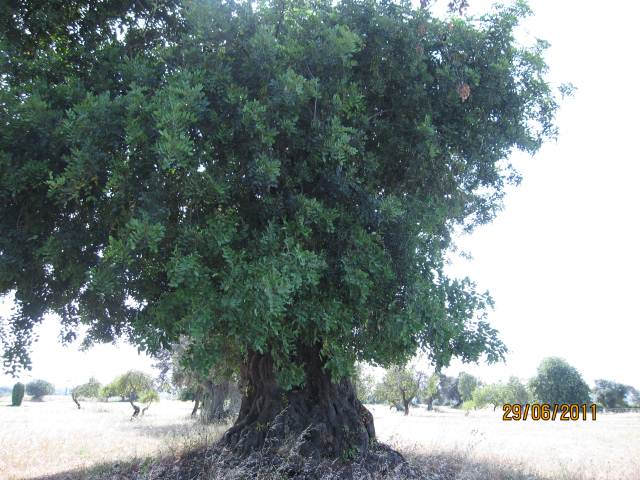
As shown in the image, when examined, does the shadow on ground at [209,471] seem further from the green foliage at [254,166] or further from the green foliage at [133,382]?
the green foliage at [133,382]

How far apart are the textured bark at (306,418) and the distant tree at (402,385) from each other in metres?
32.2

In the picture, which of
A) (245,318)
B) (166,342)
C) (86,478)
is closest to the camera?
(245,318)

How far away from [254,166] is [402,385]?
41161 mm

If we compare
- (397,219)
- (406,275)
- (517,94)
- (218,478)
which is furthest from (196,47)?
(218,478)

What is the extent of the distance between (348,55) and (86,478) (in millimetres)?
9351

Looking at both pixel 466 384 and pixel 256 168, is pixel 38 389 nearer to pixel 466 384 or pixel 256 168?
pixel 466 384

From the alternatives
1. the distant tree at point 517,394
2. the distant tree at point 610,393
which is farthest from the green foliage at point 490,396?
the distant tree at point 610,393

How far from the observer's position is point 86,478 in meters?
9.07

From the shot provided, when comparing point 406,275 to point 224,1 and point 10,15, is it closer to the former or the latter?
point 224,1

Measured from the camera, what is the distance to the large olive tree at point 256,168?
570 cm

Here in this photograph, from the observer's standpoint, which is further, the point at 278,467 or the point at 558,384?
the point at 558,384

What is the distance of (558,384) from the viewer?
45.7 meters

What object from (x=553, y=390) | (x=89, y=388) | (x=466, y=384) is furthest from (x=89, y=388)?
(x=466, y=384)

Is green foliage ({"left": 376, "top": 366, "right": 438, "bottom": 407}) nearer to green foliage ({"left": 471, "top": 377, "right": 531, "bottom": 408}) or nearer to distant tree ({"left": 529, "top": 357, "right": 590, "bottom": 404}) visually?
distant tree ({"left": 529, "top": 357, "right": 590, "bottom": 404})
